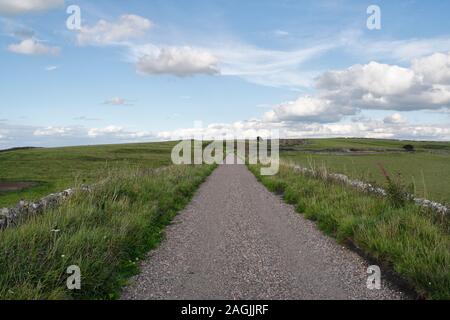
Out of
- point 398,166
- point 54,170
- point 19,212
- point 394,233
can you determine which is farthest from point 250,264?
point 54,170

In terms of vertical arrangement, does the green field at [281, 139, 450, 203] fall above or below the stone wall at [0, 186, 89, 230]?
below

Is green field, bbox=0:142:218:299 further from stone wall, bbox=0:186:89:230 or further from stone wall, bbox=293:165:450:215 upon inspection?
stone wall, bbox=293:165:450:215

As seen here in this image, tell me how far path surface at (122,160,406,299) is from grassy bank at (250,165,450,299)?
398 mm

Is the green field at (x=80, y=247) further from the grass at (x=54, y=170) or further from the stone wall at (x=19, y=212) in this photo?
the grass at (x=54, y=170)

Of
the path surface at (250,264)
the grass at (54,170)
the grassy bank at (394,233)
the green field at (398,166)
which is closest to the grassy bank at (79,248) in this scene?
the path surface at (250,264)

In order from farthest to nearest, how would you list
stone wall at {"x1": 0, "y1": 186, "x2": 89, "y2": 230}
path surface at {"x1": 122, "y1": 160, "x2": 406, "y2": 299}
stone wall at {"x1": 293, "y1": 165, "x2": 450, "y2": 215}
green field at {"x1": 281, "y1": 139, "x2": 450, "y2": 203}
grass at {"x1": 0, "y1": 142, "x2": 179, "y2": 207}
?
green field at {"x1": 281, "y1": 139, "x2": 450, "y2": 203}
grass at {"x1": 0, "y1": 142, "x2": 179, "y2": 207}
stone wall at {"x1": 293, "y1": 165, "x2": 450, "y2": 215}
stone wall at {"x1": 0, "y1": 186, "x2": 89, "y2": 230}
path surface at {"x1": 122, "y1": 160, "x2": 406, "y2": 299}

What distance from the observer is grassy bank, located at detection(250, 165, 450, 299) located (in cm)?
592

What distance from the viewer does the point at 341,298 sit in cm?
570

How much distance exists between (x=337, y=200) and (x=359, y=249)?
4296mm

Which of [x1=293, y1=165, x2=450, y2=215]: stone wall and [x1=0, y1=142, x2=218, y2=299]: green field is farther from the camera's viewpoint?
[x1=293, y1=165, x2=450, y2=215]: stone wall

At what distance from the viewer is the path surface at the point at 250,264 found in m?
5.91

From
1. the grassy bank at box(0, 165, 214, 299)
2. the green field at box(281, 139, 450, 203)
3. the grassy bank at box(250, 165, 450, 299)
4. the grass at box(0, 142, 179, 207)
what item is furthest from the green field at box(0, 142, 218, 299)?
the green field at box(281, 139, 450, 203)

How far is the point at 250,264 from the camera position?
7.27 metres
